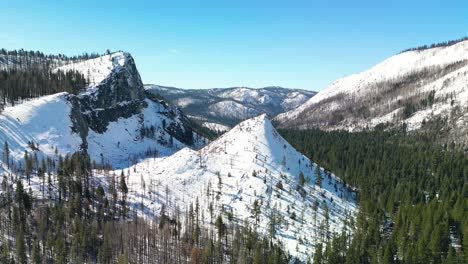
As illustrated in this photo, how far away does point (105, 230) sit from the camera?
12300cm

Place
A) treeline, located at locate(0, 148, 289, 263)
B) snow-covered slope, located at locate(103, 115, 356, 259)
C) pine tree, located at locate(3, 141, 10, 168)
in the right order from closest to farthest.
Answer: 1. treeline, located at locate(0, 148, 289, 263)
2. snow-covered slope, located at locate(103, 115, 356, 259)
3. pine tree, located at locate(3, 141, 10, 168)

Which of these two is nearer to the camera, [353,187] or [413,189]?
[413,189]

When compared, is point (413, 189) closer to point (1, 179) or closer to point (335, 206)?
point (335, 206)

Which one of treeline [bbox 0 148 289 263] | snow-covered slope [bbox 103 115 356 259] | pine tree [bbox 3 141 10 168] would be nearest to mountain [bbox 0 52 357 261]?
snow-covered slope [bbox 103 115 356 259]

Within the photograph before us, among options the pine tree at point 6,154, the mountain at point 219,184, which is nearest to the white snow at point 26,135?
the mountain at point 219,184

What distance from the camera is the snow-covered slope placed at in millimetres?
141625

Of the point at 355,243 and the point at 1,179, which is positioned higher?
the point at 1,179

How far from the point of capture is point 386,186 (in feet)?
619

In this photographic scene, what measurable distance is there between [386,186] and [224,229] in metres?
102

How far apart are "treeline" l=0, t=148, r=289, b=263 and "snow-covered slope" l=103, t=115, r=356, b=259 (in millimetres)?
5493

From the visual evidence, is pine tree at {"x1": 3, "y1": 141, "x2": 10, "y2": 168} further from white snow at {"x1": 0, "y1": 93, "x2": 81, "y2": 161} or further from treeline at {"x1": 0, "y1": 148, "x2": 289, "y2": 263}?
treeline at {"x1": 0, "y1": 148, "x2": 289, "y2": 263}

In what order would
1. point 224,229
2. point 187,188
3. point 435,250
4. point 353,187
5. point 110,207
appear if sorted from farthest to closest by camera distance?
point 353,187
point 187,188
point 110,207
point 224,229
point 435,250

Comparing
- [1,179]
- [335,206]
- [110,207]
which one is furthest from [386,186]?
[1,179]

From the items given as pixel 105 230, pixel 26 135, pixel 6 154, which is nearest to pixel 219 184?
pixel 105 230
